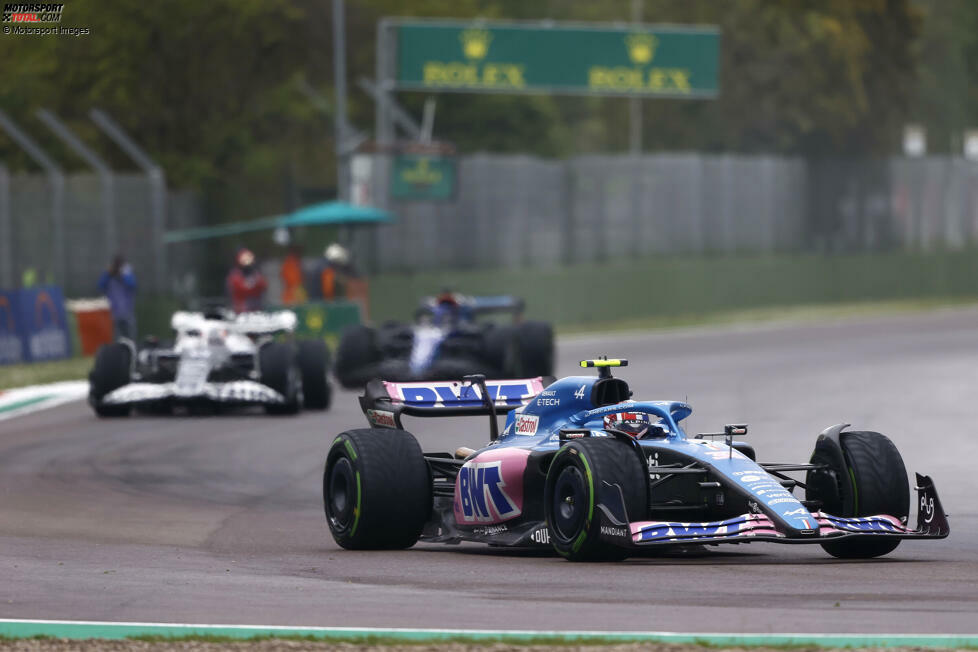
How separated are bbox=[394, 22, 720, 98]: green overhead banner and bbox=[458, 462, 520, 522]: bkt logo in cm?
2925

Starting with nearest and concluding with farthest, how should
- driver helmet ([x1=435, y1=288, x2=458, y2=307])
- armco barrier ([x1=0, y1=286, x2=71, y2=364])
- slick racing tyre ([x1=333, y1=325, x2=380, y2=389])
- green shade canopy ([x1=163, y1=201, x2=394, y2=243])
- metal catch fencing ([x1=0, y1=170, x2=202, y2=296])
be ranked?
1. slick racing tyre ([x1=333, y1=325, x2=380, y2=389])
2. driver helmet ([x1=435, y1=288, x2=458, y2=307])
3. armco barrier ([x1=0, y1=286, x2=71, y2=364])
4. metal catch fencing ([x1=0, y1=170, x2=202, y2=296])
5. green shade canopy ([x1=163, y1=201, x2=394, y2=243])

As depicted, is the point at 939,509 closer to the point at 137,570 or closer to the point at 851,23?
the point at 137,570

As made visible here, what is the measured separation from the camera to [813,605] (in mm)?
9039

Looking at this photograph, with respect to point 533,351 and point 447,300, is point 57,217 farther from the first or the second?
point 533,351

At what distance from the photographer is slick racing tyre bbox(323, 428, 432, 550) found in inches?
466

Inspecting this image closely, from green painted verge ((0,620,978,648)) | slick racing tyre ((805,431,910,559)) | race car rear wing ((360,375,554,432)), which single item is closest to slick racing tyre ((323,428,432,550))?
race car rear wing ((360,375,554,432))

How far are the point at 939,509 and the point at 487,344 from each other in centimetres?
1459

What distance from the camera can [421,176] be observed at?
38719 millimetres

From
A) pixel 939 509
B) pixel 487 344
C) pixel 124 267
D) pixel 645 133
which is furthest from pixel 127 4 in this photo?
pixel 645 133

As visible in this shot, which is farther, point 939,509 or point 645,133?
point 645,133

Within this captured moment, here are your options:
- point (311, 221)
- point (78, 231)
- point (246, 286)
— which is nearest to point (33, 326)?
point (78, 231)

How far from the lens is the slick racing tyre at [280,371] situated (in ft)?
72.2

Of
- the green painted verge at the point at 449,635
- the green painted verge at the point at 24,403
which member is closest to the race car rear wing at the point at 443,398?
the green painted verge at the point at 449,635

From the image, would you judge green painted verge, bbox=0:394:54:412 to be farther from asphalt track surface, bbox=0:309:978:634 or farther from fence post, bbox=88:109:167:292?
fence post, bbox=88:109:167:292
